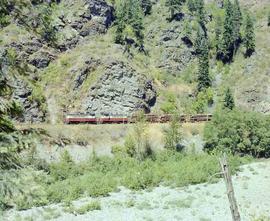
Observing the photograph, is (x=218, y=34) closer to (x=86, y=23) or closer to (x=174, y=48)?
(x=174, y=48)

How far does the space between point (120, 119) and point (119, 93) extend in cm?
1013

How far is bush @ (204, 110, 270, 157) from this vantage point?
229ft

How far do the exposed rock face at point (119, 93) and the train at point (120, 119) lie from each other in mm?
3040

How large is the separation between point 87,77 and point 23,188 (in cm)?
7926

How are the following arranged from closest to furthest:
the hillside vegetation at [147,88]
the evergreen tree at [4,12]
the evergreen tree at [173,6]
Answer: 1. the evergreen tree at [4,12]
2. the hillside vegetation at [147,88]
3. the evergreen tree at [173,6]

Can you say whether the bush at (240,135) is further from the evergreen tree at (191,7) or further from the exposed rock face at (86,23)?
the evergreen tree at (191,7)

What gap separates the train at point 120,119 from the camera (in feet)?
241

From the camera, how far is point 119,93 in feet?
281

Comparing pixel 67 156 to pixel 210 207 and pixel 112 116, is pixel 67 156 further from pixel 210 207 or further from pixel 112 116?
pixel 210 207

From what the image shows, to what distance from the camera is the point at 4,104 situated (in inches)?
333

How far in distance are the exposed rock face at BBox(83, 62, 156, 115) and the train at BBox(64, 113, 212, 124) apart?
3040 mm

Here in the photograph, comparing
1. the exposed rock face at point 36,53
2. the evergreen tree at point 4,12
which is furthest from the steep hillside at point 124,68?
the evergreen tree at point 4,12

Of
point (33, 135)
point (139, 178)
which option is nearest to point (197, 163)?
point (139, 178)

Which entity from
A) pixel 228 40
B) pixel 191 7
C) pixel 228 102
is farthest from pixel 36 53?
Answer: pixel 191 7
